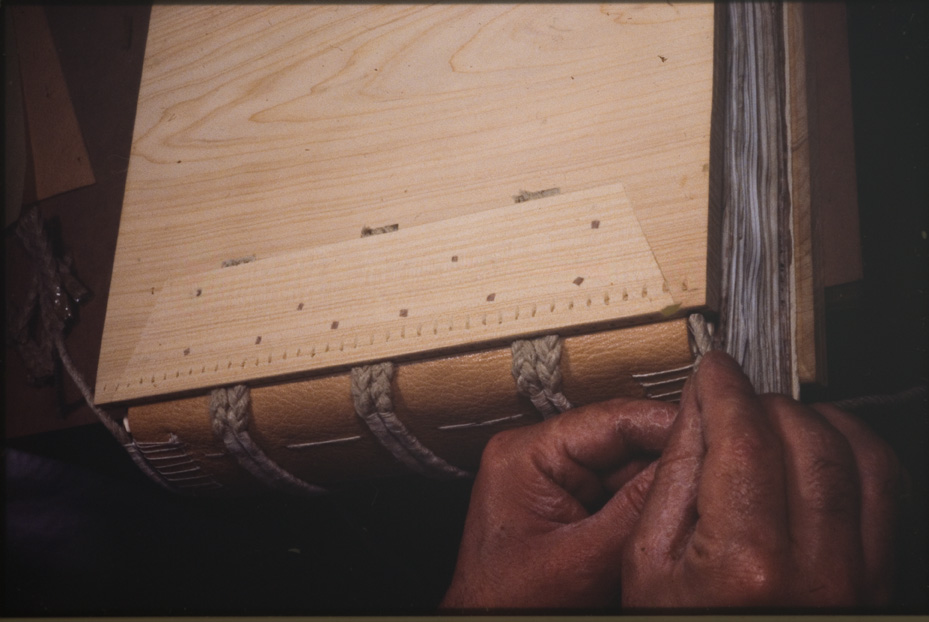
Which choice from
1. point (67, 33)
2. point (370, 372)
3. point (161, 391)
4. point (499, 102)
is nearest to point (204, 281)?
point (161, 391)

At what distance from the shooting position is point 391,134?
31.6 inches

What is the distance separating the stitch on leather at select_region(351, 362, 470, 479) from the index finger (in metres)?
0.32

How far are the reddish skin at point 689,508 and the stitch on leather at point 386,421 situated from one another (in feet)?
0.40

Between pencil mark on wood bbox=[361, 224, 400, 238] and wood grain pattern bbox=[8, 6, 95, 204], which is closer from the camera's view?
pencil mark on wood bbox=[361, 224, 400, 238]

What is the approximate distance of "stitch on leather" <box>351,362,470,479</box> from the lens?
678mm

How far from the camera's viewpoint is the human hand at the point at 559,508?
0.54 m

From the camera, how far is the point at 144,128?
0.96 meters

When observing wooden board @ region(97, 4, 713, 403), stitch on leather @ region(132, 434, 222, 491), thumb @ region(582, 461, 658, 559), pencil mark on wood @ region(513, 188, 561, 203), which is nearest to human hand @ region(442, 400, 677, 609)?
thumb @ region(582, 461, 658, 559)

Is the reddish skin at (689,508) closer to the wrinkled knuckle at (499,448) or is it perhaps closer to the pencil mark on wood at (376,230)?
the wrinkled knuckle at (499,448)

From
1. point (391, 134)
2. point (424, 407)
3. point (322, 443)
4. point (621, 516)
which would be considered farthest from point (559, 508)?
point (391, 134)

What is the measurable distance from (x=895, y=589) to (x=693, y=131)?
434 mm

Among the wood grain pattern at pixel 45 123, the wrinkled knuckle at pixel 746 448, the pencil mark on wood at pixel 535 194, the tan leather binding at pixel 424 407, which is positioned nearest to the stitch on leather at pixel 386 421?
the tan leather binding at pixel 424 407

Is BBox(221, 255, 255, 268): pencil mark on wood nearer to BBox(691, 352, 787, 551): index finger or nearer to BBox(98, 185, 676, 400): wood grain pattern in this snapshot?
BBox(98, 185, 676, 400): wood grain pattern

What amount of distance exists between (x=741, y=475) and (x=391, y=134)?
56 cm
